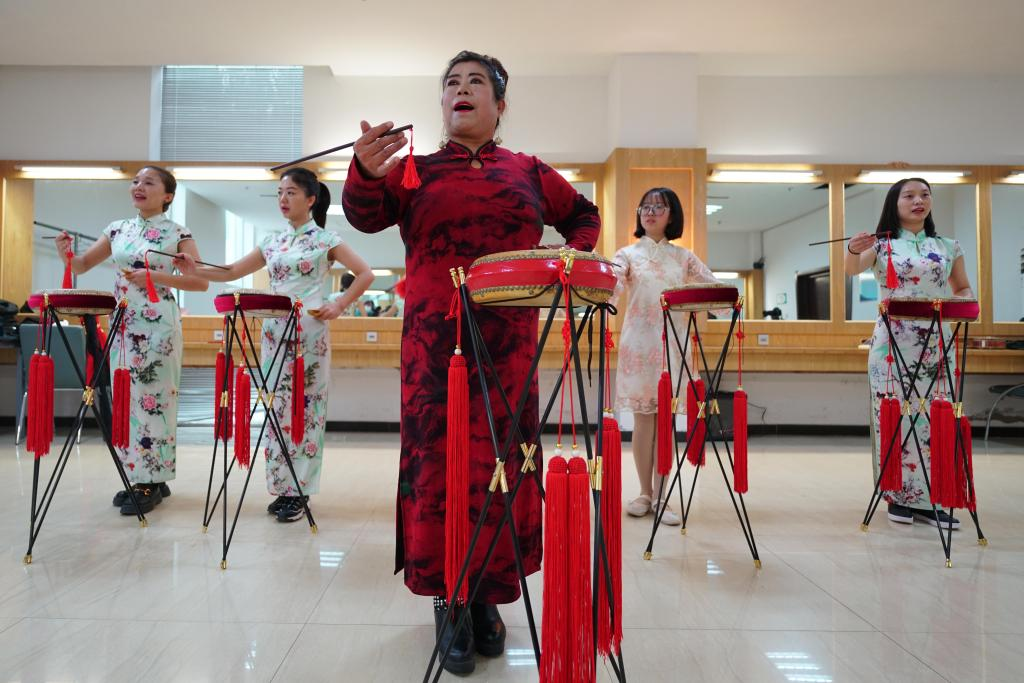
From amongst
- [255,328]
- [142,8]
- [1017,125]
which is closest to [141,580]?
[255,328]

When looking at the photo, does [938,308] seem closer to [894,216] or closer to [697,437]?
[894,216]

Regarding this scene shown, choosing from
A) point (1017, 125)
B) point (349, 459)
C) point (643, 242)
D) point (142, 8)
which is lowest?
point (349, 459)

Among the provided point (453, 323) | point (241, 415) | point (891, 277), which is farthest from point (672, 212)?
point (241, 415)

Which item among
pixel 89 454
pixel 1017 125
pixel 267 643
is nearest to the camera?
pixel 267 643

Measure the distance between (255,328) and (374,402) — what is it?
1370 millimetres

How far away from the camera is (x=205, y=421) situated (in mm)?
6648

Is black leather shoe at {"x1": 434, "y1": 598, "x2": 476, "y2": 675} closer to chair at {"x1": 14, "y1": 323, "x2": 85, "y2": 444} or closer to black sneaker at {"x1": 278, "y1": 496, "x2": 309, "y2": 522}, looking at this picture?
black sneaker at {"x1": 278, "y1": 496, "x2": 309, "y2": 522}

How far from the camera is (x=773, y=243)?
6805 mm

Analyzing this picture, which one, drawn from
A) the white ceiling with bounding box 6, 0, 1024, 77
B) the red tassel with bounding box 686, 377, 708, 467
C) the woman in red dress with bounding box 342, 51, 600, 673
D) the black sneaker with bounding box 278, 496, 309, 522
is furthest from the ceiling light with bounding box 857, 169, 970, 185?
the black sneaker with bounding box 278, 496, 309, 522

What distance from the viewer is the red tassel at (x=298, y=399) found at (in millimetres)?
2770

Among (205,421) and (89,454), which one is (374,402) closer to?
(205,421)

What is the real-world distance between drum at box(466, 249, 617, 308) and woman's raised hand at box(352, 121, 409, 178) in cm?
36

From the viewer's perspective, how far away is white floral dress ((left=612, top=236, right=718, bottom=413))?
2967 millimetres

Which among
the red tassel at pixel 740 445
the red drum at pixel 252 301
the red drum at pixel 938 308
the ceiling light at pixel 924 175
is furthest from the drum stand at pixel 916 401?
the ceiling light at pixel 924 175
